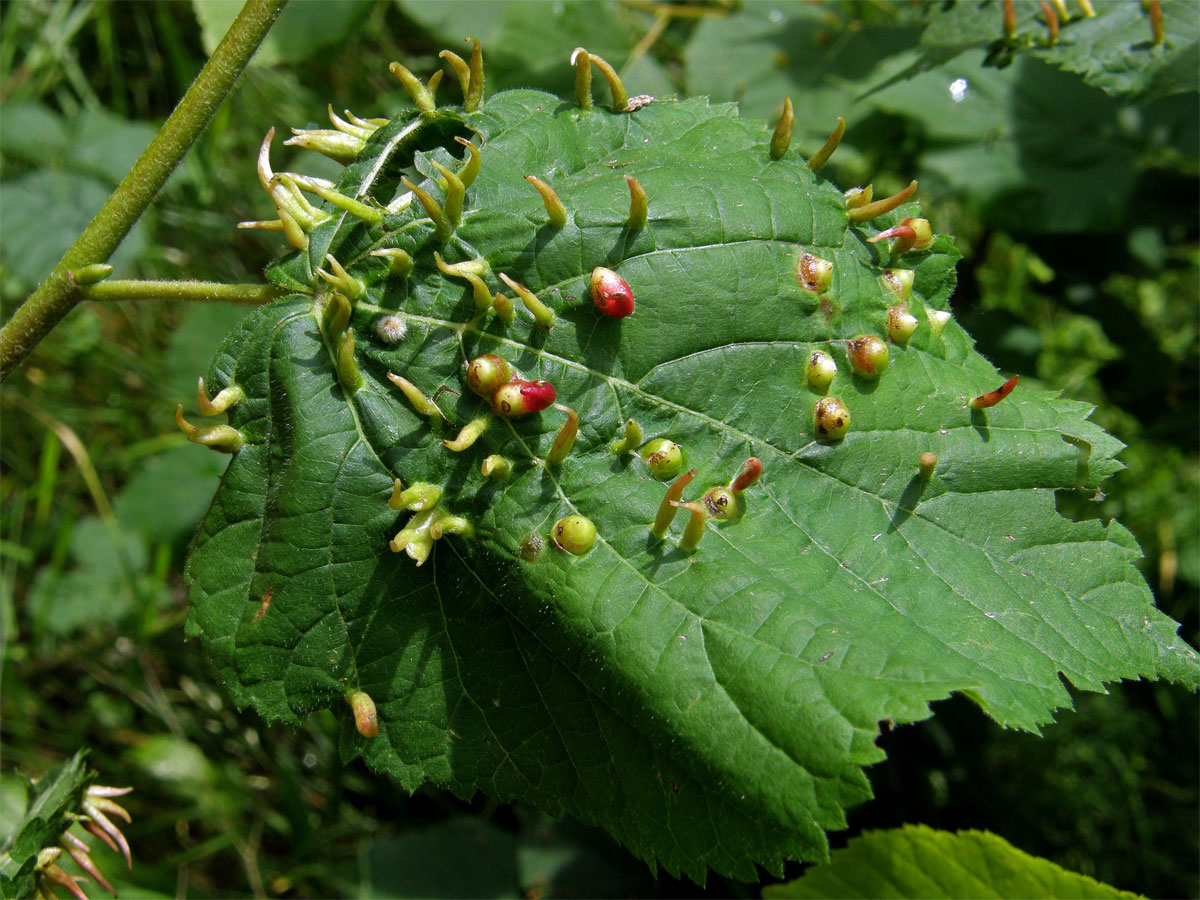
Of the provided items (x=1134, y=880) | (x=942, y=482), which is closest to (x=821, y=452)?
(x=942, y=482)

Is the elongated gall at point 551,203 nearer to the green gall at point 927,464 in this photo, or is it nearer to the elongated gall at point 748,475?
the elongated gall at point 748,475

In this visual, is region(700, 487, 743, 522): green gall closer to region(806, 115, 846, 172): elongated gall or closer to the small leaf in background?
region(806, 115, 846, 172): elongated gall

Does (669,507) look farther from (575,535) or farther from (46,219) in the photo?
(46,219)

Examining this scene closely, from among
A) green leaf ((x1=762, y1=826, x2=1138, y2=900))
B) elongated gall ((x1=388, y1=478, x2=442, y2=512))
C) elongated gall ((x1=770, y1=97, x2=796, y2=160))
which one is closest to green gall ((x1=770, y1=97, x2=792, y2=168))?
elongated gall ((x1=770, y1=97, x2=796, y2=160))

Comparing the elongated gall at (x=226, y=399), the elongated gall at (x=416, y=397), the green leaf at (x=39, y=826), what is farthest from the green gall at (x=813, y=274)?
the green leaf at (x=39, y=826)

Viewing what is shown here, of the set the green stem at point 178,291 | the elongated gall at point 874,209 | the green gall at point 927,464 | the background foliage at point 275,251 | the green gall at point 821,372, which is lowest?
the background foliage at point 275,251

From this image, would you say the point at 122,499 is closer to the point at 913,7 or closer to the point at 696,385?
the point at 696,385
